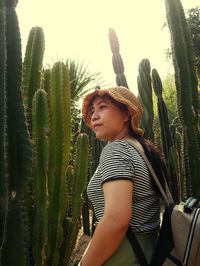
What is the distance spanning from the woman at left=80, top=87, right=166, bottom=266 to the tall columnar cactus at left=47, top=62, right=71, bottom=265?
1.60m

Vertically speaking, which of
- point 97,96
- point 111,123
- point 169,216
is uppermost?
point 97,96

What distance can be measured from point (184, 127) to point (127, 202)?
1.85 meters

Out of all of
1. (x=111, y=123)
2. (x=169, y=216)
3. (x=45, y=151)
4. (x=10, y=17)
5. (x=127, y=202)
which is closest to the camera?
(x=127, y=202)

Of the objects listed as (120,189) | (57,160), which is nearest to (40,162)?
(57,160)

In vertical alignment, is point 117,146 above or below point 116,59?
below

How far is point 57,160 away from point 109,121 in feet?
5.64

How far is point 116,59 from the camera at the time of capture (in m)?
6.61

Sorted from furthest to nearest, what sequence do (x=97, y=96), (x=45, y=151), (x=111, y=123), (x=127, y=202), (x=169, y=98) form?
(x=169, y=98), (x=45, y=151), (x=97, y=96), (x=111, y=123), (x=127, y=202)

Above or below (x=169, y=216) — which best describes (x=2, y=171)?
above

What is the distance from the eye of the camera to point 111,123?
72.8 inches

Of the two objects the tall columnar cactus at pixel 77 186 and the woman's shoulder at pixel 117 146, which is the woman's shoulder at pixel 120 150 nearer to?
the woman's shoulder at pixel 117 146

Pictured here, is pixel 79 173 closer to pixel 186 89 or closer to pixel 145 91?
pixel 186 89

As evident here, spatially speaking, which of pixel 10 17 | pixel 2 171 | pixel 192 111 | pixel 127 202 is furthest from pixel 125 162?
pixel 192 111

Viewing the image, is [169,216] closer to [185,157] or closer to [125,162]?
[125,162]
